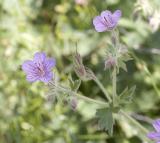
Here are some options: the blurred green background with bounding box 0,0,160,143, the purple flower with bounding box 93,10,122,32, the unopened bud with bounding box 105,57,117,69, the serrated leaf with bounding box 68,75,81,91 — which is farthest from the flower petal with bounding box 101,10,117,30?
the blurred green background with bounding box 0,0,160,143

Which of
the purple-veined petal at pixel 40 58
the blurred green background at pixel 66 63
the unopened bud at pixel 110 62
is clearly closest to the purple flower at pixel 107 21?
the unopened bud at pixel 110 62

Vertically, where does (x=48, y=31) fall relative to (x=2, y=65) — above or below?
above

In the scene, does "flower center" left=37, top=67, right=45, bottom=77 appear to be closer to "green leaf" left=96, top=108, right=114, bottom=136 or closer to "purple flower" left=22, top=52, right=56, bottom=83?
"purple flower" left=22, top=52, right=56, bottom=83

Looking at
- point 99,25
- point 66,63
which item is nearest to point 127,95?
point 99,25

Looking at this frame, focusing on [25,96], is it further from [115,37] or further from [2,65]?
[115,37]

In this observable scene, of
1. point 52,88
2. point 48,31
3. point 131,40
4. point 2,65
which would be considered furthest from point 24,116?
Answer: point 52,88

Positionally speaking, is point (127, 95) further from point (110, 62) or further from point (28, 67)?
A: point (28, 67)

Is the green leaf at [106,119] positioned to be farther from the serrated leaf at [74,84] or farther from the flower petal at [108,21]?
the flower petal at [108,21]

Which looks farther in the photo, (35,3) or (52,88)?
(35,3)
